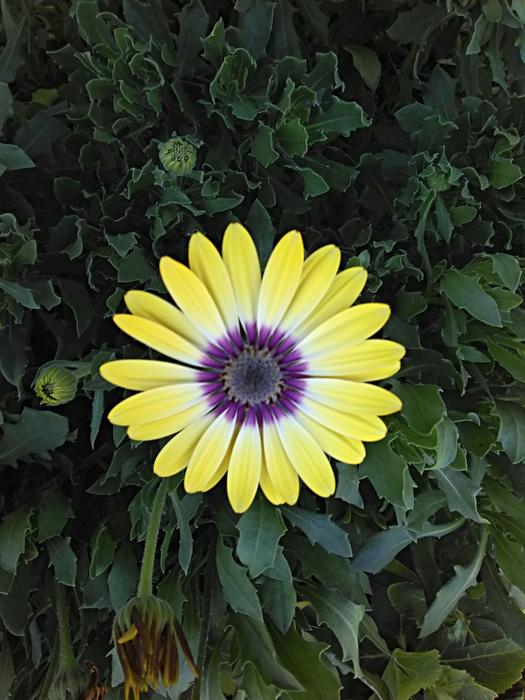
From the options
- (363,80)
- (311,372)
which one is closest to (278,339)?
(311,372)

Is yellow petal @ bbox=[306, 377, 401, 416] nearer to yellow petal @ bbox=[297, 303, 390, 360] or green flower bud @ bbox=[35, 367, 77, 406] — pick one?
yellow petal @ bbox=[297, 303, 390, 360]

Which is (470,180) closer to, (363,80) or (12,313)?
(363,80)

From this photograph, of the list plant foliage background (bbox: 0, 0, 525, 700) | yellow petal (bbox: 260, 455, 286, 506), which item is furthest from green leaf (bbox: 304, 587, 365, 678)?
yellow petal (bbox: 260, 455, 286, 506)

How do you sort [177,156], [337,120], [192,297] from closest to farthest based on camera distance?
[192,297]
[177,156]
[337,120]

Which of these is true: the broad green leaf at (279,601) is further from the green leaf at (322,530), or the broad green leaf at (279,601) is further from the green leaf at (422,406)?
the green leaf at (422,406)

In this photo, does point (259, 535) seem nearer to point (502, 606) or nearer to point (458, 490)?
point (458, 490)

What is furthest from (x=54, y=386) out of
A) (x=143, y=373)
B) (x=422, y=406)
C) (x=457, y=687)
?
(x=457, y=687)
